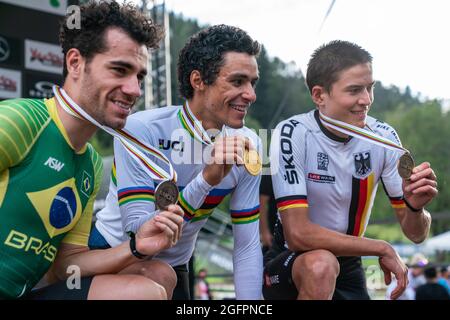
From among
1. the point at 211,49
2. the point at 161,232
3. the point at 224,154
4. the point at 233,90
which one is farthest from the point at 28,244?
the point at 211,49

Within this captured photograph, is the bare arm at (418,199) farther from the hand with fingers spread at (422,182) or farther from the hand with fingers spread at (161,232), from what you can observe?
the hand with fingers spread at (161,232)

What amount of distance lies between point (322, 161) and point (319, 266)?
560 mm

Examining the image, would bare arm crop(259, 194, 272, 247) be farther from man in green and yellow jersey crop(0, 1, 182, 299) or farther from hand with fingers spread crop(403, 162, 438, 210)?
man in green and yellow jersey crop(0, 1, 182, 299)

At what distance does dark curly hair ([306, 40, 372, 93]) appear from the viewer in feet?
8.80

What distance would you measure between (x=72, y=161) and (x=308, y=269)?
0.97 metres

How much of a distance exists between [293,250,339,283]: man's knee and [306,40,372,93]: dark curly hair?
0.79m

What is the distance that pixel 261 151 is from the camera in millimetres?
2670

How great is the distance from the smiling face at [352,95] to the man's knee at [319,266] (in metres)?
0.63

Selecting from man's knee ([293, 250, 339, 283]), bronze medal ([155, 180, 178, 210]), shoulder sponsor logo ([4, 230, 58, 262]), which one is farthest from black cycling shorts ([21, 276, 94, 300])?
man's knee ([293, 250, 339, 283])

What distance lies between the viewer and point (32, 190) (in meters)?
1.86

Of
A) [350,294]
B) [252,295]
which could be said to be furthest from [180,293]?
[350,294]

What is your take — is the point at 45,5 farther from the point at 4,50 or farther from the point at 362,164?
the point at 362,164

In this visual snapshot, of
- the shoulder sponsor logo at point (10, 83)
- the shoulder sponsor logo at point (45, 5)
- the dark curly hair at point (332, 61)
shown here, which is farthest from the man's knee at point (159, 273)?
the shoulder sponsor logo at point (45, 5)

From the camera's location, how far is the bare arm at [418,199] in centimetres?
230
